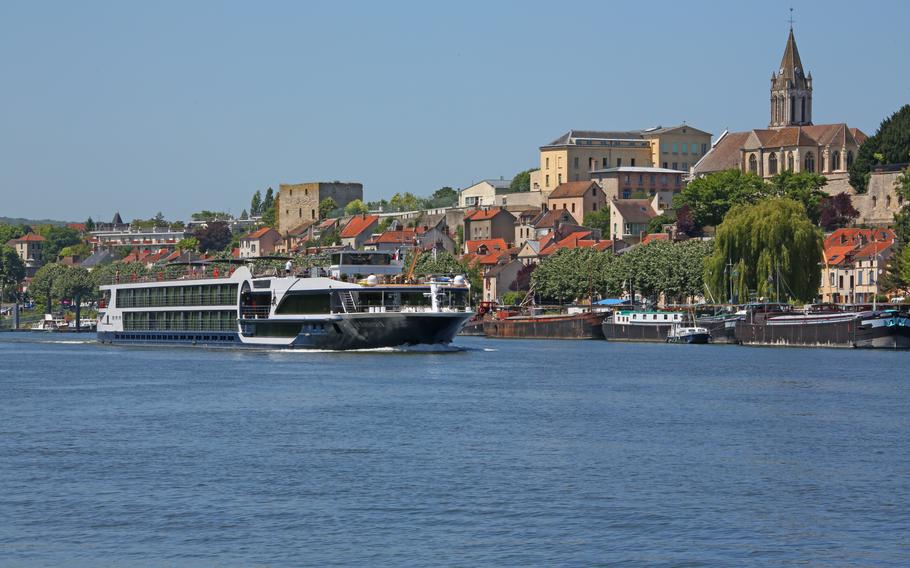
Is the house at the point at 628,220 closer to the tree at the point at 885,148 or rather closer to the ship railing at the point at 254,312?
the tree at the point at 885,148

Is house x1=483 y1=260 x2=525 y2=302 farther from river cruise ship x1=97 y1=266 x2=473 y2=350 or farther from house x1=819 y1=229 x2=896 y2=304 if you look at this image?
river cruise ship x1=97 y1=266 x2=473 y2=350

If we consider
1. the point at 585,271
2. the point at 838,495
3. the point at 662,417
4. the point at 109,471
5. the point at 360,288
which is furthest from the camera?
the point at 585,271

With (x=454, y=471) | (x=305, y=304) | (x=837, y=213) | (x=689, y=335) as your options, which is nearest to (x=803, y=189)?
(x=837, y=213)

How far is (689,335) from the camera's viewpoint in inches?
4542

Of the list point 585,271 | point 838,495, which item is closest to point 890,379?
point 838,495

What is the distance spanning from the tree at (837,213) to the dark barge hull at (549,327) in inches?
1559

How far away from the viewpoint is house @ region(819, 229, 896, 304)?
463ft

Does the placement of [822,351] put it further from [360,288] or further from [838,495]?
[838,495]

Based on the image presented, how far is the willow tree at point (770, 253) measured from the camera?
369ft

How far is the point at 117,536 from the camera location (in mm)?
32500

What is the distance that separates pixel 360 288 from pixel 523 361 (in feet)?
32.2

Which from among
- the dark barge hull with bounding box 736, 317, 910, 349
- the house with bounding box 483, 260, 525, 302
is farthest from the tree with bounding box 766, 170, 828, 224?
the dark barge hull with bounding box 736, 317, 910, 349

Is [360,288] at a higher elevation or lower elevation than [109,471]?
higher

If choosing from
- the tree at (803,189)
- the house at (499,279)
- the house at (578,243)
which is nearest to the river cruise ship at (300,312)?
the house at (578,243)
